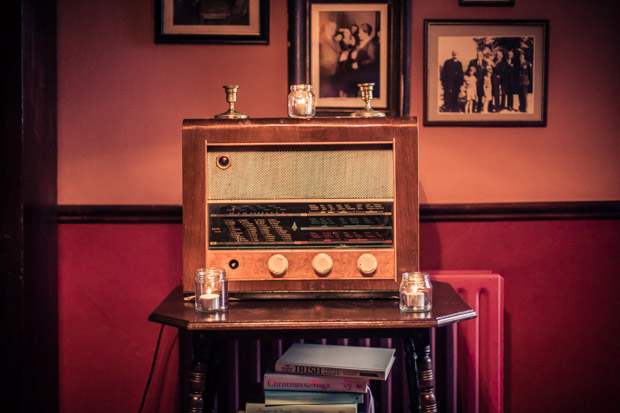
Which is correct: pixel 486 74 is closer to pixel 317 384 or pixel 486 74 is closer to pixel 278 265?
pixel 278 265

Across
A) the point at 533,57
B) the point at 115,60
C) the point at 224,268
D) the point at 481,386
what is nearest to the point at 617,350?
the point at 481,386

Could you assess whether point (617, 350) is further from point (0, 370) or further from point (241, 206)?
point (0, 370)

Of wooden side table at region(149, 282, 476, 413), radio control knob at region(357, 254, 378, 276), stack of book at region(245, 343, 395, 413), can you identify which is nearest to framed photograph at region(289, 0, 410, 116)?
radio control knob at region(357, 254, 378, 276)

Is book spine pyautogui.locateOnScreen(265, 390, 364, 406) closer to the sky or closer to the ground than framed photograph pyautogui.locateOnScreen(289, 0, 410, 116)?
closer to the ground

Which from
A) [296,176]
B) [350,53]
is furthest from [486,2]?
[296,176]

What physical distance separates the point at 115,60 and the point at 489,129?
120 centimetres

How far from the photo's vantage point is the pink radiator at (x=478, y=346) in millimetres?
1669

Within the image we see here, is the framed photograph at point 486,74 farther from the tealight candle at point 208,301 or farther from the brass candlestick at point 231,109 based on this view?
the tealight candle at point 208,301

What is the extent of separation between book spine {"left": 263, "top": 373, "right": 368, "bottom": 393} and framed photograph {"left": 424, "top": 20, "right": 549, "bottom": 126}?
86 centimetres

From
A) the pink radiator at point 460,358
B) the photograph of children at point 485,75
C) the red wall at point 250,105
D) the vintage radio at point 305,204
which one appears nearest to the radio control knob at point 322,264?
the vintage radio at point 305,204

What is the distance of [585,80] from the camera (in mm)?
1798

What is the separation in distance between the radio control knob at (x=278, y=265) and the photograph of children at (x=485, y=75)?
0.77 meters

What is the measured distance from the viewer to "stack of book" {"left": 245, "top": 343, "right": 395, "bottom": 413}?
132 cm

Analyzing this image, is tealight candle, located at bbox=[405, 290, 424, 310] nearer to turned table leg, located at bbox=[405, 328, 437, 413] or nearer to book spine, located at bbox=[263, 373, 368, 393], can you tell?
turned table leg, located at bbox=[405, 328, 437, 413]
